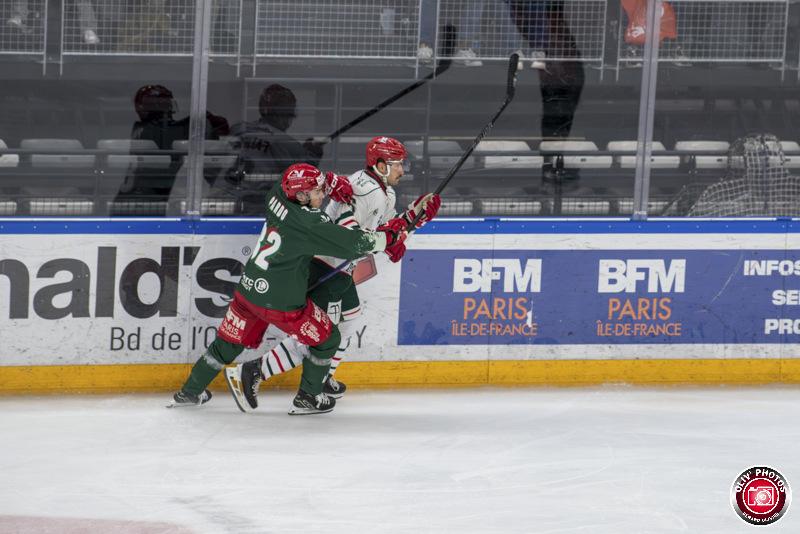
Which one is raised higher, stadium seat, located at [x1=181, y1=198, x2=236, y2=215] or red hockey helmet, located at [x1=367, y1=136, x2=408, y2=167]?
red hockey helmet, located at [x1=367, y1=136, x2=408, y2=167]

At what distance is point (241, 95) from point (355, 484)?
2073mm

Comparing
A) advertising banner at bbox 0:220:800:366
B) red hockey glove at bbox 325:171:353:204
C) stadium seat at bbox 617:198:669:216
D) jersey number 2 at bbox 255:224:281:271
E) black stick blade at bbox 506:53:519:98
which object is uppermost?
black stick blade at bbox 506:53:519:98

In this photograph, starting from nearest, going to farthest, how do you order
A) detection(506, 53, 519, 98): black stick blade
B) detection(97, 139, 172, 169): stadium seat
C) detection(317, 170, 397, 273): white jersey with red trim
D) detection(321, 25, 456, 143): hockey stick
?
detection(317, 170, 397, 273): white jersey with red trim < detection(97, 139, 172, 169): stadium seat < detection(506, 53, 519, 98): black stick blade < detection(321, 25, 456, 143): hockey stick

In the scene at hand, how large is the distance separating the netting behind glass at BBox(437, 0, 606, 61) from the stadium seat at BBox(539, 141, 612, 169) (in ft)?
1.33

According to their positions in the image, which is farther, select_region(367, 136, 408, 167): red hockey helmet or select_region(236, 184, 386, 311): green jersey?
select_region(367, 136, 408, 167): red hockey helmet

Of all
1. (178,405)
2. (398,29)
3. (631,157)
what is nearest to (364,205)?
(398,29)

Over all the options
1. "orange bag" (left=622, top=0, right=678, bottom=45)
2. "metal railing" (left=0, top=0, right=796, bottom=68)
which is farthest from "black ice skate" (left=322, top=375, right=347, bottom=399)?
"orange bag" (left=622, top=0, right=678, bottom=45)

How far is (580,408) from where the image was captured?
237 inches

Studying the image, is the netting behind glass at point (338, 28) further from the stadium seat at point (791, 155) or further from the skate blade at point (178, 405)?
the stadium seat at point (791, 155)

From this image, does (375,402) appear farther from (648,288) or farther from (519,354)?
(648,288)

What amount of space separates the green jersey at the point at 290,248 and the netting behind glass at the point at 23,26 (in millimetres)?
1270

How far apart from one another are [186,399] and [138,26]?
163 centimetres

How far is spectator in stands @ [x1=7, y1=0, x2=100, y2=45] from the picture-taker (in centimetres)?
580

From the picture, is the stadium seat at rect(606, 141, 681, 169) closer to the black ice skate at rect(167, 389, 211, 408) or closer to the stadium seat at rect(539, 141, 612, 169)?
the stadium seat at rect(539, 141, 612, 169)
